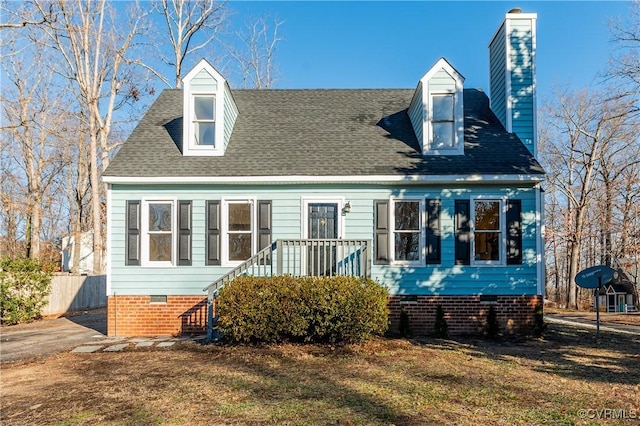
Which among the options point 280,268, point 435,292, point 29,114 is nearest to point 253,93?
point 280,268

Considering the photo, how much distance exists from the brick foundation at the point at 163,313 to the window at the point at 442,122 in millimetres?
6665

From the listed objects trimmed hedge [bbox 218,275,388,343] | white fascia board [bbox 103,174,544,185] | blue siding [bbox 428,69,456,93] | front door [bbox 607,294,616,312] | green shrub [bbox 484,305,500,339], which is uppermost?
blue siding [bbox 428,69,456,93]

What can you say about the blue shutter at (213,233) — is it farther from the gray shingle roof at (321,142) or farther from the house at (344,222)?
the gray shingle roof at (321,142)

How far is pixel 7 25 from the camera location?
10.3m

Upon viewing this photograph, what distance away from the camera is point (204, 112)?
1120 centimetres

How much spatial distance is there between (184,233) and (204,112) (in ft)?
10.0

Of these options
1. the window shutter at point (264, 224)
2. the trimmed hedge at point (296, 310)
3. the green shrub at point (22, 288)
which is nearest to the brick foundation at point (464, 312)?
the trimmed hedge at point (296, 310)

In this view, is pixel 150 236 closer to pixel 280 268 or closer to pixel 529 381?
pixel 280 268

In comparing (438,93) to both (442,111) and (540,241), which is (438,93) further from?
(540,241)

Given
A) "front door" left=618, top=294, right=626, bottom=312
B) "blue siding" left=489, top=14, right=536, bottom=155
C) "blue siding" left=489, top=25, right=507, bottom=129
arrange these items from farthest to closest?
"front door" left=618, top=294, right=626, bottom=312 < "blue siding" left=489, top=25, right=507, bottom=129 < "blue siding" left=489, top=14, right=536, bottom=155

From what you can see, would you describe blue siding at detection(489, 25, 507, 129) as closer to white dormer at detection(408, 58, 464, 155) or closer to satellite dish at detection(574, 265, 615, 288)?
white dormer at detection(408, 58, 464, 155)

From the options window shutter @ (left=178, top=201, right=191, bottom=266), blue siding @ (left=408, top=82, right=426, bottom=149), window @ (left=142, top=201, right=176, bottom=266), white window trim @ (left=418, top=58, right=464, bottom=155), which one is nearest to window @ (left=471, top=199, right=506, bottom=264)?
white window trim @ (left=418, top=58, right=464, bottom=155)

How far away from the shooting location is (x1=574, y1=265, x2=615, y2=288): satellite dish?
376 inches

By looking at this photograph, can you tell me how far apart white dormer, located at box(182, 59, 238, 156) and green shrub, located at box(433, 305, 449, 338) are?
20.6 feet
